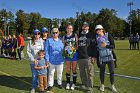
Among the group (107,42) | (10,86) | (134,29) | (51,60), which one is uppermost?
(134,29)

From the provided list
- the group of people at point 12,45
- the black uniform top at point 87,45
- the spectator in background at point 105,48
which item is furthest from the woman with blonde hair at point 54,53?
the group of people at point 12,45

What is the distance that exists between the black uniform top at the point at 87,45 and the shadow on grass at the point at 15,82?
232 centimetres

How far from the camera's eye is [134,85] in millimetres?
10414

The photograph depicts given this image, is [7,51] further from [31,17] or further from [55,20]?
[55,20]

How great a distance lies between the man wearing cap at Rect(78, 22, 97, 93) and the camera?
9.28 m

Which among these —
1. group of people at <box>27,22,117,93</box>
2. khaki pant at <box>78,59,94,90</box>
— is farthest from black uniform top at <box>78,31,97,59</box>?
khaki pant at <box>78,59,94,90</box>

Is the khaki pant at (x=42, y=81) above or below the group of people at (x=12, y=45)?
below

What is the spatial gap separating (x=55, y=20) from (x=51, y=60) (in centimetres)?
12365

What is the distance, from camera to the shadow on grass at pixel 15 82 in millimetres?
10417

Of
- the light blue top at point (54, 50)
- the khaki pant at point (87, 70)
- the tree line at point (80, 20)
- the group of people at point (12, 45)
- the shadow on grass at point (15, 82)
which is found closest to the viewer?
the khaki pant at point (87, 70)

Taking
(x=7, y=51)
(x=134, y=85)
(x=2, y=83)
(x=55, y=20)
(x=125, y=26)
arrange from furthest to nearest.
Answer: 1. (x=55, y=20)
2. (x=125, y=26)
3. (x=7, y=51)
4. (x=2, y=83)
5. (x=134, y=85)

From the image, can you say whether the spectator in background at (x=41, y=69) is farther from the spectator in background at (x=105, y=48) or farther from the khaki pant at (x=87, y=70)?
the spectator in background at (x=105, y=48)

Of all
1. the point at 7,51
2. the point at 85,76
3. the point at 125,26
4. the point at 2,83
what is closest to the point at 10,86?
the point at 2,83

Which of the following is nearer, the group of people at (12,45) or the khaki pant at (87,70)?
the khaki pant at (87,70)
